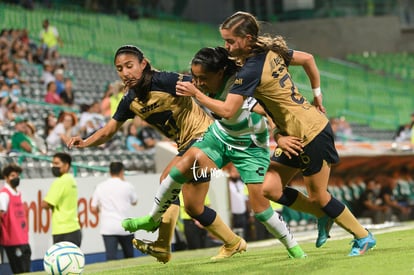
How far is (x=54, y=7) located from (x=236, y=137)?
93.4 feet

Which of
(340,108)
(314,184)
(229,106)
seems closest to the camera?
(229,106)

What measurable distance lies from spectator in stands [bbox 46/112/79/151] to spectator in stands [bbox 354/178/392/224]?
27.7 ft

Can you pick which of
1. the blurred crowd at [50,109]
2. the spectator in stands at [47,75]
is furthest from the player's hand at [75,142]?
the spectator in stands at [47,75]

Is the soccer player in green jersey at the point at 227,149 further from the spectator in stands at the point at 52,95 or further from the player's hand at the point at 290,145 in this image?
the spectator in stands at the point at 52,95

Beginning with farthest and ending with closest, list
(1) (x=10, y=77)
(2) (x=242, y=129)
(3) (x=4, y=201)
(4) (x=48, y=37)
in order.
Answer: (4) (x=48, y=37)
(1) (x=10, y=77)
(3) (x=4, y=201)
(2) (x=242, y=129)

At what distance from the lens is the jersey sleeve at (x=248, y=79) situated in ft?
29.5

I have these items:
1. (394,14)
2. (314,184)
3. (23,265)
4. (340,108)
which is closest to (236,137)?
(314,184)

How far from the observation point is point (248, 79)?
9031mm

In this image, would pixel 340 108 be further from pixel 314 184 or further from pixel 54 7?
pixel 314 184

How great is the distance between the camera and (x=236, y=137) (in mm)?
10047

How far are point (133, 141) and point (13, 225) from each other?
21.5 feet

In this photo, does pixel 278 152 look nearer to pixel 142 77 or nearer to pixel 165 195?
pixel 165 195

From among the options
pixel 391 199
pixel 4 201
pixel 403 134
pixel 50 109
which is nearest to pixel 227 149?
pixel 4 201

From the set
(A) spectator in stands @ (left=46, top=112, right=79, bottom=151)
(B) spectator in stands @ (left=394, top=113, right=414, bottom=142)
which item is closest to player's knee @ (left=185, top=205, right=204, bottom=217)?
(A) spectator in stands @ (left=46, top=112, right=79, bottom=151)
